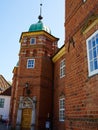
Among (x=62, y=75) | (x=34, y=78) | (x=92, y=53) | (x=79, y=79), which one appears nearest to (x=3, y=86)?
(x=34, y=78)

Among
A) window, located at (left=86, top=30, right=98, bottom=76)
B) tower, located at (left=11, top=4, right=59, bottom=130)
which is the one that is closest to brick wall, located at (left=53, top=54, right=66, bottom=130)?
tower, located at (left=11, top=4, right=59, bottom=130)

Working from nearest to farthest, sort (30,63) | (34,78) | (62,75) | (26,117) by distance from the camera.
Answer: (62,75) → (26,117) → (34,78) → (30,63)

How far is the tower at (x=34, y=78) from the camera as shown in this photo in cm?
1842

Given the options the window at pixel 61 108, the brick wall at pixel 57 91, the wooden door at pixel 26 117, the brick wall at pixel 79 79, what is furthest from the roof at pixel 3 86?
the brick wall at pixel 79 79

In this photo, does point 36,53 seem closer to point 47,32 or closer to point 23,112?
point 47,32

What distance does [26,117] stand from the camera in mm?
18562

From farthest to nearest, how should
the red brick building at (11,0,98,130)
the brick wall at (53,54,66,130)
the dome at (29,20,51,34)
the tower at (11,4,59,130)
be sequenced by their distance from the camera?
the dome at (29,20,51,34) → the tower at (11,4,59,130) → the brick wall at (53,54,66,130) → the red brick building at (11,0,98,130)

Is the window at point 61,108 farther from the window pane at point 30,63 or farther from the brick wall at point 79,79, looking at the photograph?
the brick wall at point 79,79

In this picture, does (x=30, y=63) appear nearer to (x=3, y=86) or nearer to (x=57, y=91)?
(x=57, y=91)

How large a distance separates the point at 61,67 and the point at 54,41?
5545mm

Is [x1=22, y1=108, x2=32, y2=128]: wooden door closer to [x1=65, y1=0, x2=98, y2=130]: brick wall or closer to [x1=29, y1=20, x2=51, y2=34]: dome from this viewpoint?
[x1=29, y1=20, x2=51, y2=34]: dome

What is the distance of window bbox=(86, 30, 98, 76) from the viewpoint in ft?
19.7

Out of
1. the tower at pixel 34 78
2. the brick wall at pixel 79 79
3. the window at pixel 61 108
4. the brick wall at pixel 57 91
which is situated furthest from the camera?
the tower at pixel 34 78

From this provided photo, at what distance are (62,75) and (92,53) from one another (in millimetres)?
11740
